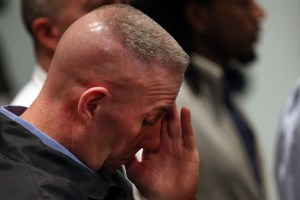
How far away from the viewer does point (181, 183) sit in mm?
1565

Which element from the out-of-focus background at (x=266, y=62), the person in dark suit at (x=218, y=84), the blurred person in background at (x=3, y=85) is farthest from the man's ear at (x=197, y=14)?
the out-of-focus background at (x=266, y=62)

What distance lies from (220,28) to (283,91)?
1.52m

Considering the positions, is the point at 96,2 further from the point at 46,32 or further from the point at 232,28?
the point at 232,28

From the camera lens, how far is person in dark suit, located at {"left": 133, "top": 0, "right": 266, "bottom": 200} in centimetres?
219

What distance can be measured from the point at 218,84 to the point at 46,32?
0.67 metres

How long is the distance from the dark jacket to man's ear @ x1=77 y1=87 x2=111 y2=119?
87 mm

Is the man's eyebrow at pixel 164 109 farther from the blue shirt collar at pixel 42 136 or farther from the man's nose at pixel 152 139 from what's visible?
the blue shirt collar at pixel 42 136

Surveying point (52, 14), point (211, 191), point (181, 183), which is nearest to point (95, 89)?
point (181, 183)

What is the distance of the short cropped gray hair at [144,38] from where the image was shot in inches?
54.0

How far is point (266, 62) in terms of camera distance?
12.8 feet

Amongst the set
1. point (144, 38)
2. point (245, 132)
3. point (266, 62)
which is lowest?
point (266, 62)

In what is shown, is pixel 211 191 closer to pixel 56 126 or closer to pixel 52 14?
pixel 52 14

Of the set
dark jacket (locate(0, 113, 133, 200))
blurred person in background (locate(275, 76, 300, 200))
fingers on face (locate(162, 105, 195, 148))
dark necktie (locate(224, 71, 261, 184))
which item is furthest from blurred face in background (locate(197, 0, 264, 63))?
dark jacket (locate(0, 113, 133, 200))

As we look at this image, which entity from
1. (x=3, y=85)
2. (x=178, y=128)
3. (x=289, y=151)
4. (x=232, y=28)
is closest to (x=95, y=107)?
(x=178, y=128)
